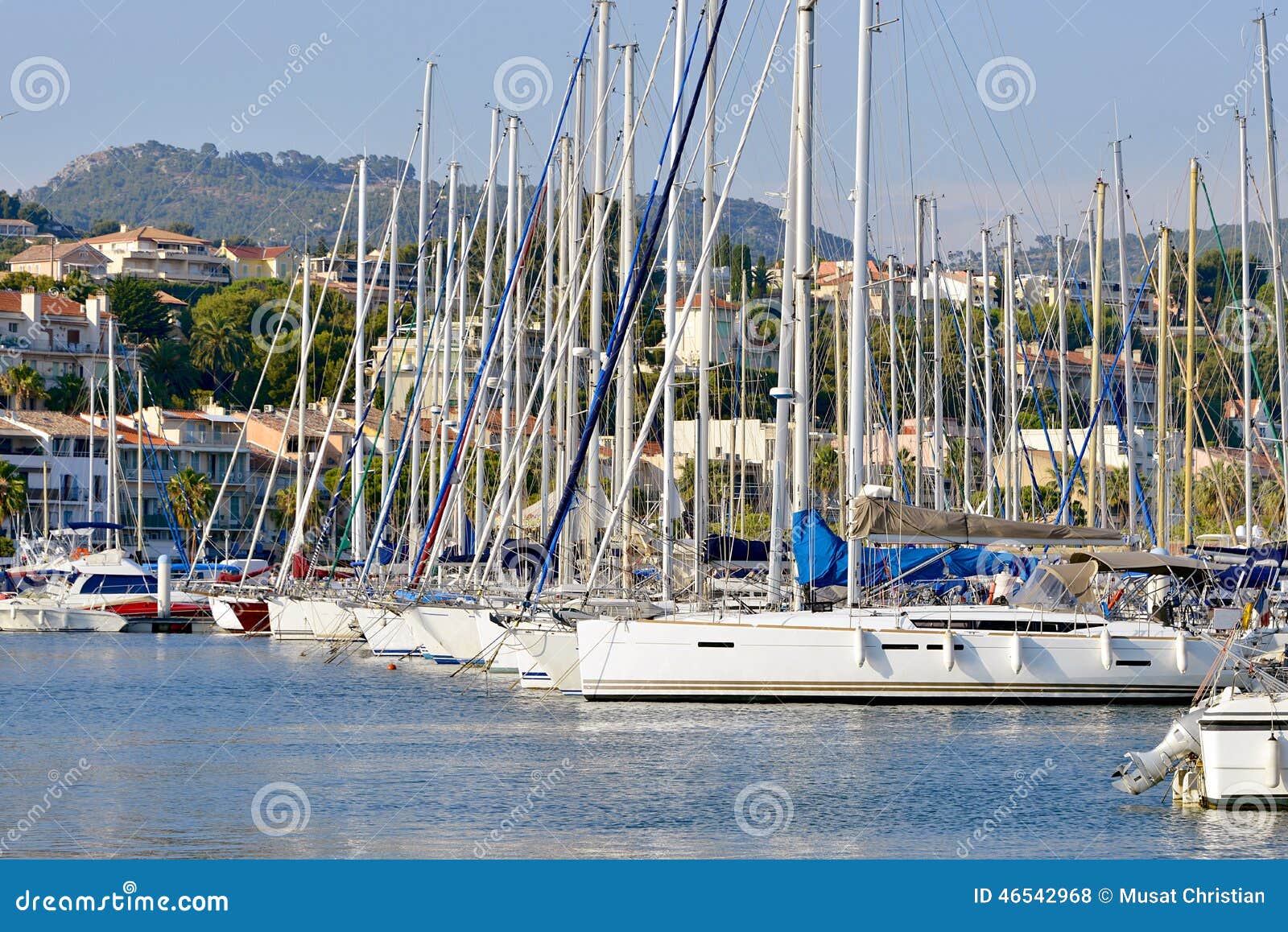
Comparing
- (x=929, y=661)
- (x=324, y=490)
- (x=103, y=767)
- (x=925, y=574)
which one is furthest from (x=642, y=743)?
(x=324, y=490)

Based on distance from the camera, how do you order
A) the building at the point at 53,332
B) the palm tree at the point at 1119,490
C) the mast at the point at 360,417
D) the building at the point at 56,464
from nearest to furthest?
the mast at the point at 360,417
the palm tree at the point at 1119,490
the building at the point at 56,464
the building at the point at 53,332

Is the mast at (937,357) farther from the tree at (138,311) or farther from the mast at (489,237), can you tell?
the tree at (138,311)

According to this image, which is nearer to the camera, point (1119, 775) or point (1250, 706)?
point (1250, 706)

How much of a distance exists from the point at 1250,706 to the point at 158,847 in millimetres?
11756

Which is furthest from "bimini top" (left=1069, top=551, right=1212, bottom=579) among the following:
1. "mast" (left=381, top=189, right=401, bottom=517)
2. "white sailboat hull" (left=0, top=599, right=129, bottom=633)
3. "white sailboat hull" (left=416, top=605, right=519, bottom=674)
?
"white sailboat hull" (left=0, top=599, right=129, bottom=633)

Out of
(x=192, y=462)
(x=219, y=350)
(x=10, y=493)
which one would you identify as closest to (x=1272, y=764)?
(x=10, y=493)

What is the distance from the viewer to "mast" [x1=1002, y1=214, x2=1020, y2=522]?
52250mm

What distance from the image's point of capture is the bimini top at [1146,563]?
32.3 meters

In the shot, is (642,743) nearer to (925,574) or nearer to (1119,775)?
(1119,775)

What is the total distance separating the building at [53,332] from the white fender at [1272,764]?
369ft

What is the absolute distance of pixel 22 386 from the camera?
111m

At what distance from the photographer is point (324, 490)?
96750mm

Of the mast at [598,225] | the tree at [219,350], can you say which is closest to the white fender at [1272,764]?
the mast at [598,225]

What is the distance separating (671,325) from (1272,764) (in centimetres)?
1811
